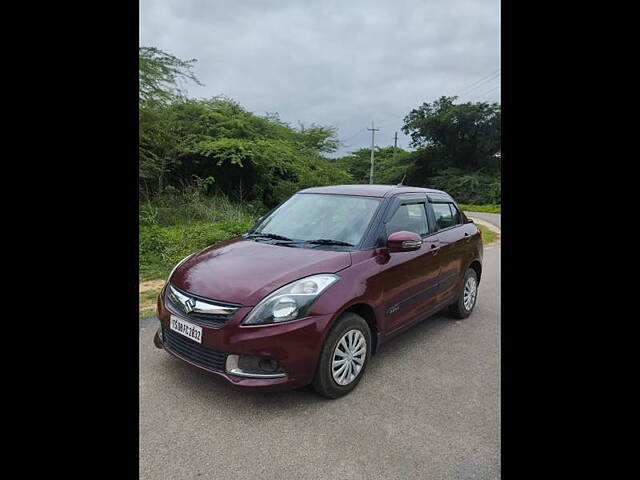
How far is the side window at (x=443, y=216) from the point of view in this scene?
4559 mm

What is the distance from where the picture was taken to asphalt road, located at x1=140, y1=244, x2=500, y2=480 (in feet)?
7.51

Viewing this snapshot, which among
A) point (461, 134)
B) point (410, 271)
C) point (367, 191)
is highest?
point (461, 134)

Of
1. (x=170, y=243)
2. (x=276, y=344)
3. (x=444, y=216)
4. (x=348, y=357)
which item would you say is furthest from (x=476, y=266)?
(x=170, y=243)

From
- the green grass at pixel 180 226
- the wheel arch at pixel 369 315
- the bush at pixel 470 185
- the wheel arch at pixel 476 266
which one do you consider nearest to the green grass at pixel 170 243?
the green grass at pixel 180 226

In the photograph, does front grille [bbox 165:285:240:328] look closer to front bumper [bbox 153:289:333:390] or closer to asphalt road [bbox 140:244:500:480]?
front bumper [bbox 153:289:333:390]

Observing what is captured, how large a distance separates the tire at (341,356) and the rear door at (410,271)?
37 centimetres

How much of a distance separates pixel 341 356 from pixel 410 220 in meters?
1.68

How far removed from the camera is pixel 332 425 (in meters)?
2.69

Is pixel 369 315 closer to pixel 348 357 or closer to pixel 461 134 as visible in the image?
pixel 348 357

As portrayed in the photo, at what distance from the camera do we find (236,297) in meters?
2.80
